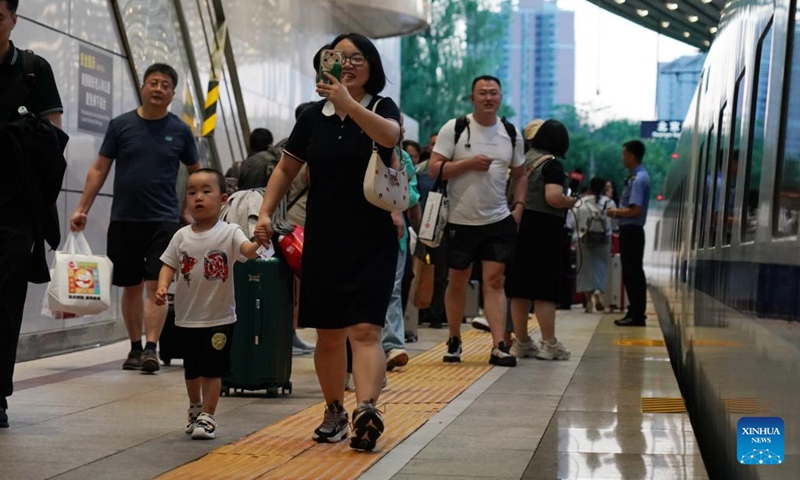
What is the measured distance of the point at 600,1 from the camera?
1798 centimetres

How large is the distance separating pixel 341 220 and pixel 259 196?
2.59m

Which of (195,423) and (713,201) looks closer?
(195,423)

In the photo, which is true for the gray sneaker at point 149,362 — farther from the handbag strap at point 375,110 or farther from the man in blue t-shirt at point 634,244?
the man in blue t-shirt at point 634,244

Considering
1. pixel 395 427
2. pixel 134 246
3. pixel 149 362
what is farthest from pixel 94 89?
pixel 395 427

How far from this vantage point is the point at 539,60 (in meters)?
80.2

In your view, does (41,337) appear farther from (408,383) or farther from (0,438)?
(0,438)

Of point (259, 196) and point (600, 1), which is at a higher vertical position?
point (600, 1)

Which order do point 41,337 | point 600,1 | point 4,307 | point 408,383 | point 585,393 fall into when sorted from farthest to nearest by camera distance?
1. point 600,1
2. point 41,337
3. point 408,383
4. point 585,393
5. point 4,307

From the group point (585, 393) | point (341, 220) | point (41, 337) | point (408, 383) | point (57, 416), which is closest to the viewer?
point (341, 220)

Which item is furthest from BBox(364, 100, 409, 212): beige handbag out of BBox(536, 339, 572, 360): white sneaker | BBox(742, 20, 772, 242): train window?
BBox(536, 339, 572, 360): white sneaker

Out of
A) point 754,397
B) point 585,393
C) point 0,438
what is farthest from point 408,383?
point 754,397

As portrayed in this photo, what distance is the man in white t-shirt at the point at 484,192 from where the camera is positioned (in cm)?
951

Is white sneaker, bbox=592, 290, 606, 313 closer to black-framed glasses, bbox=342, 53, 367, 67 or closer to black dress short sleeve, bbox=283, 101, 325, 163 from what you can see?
black dress short sleeve, bbox=283, 101, 325, 163

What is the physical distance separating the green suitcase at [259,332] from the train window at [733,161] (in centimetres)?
297
